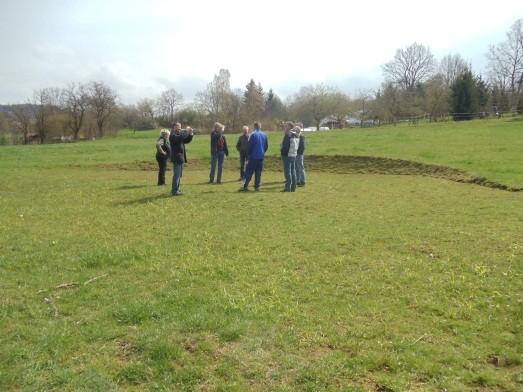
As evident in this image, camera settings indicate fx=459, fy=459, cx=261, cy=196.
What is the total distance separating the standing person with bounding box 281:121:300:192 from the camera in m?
16.2

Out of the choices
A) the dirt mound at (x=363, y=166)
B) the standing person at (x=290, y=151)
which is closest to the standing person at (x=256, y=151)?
the standing person at (x=290, y=151)

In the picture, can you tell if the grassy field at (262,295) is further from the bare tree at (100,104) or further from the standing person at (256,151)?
the bare tree at (100,104)

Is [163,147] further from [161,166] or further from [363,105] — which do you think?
[363,105]

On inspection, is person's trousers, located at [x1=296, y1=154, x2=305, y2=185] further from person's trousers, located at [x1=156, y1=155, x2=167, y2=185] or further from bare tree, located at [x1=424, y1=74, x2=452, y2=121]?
bare tree, located at [x1=424, y1=74, x2=452, y2=121]

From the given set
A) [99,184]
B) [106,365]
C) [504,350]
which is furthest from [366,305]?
[99,184]

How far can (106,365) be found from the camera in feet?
15.4

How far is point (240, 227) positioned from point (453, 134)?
2660 centimetres

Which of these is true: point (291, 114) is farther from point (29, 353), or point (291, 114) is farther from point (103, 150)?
point (29, 353)

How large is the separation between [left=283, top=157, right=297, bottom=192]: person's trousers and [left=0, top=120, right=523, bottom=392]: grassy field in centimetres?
255

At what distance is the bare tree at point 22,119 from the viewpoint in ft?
222

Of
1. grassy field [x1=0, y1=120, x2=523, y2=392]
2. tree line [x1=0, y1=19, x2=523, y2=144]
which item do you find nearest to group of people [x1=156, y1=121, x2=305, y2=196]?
grassy field [x1=0, y1=120, x2=523, y2=392]

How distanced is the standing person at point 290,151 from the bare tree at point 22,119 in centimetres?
6159

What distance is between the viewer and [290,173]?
16.5 m

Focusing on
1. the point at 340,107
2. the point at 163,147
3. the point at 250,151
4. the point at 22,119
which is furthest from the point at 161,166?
the point at 340,107
